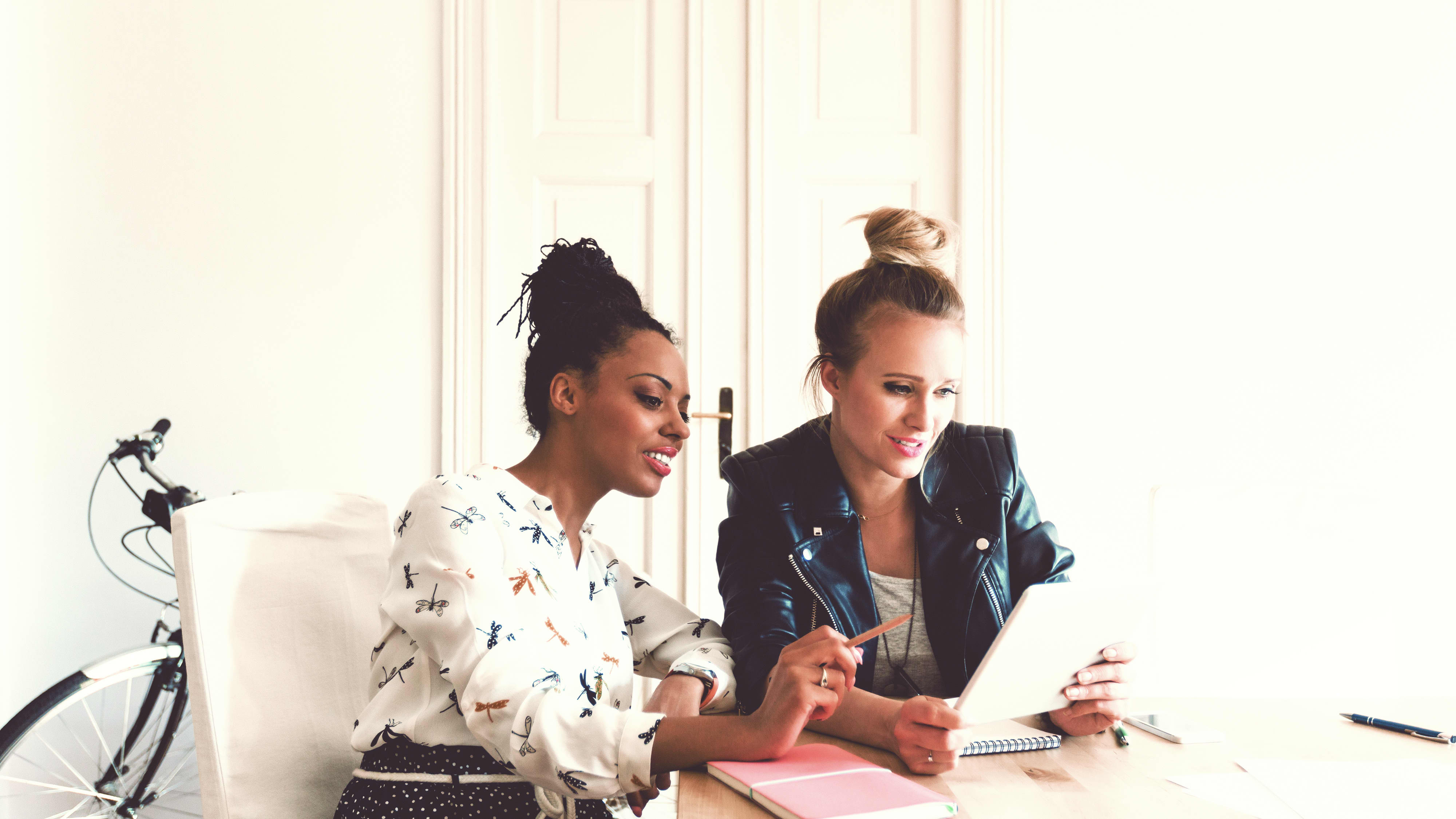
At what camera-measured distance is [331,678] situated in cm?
114

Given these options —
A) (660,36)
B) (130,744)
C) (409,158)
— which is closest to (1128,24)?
(660,36)

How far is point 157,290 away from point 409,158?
749mm

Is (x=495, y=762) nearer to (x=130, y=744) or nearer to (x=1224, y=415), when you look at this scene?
(x=130, y=744)

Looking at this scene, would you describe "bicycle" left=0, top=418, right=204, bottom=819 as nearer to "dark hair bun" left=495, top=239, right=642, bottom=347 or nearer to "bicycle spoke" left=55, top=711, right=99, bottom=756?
"bicycle spoke" left=55, top=711, right=99, bottom=756

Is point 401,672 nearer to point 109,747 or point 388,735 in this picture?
point 388,735

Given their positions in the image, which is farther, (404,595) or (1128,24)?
(1128,24)

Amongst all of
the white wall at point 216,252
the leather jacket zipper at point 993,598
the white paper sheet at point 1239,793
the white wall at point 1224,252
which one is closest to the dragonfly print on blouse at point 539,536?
the leather jacket zipper at point 993,598

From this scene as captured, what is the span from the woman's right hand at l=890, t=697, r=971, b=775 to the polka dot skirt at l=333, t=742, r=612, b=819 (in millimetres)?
370

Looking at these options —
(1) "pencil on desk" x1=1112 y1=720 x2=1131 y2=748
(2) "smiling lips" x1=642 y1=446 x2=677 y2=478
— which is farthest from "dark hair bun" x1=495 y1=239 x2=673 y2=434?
(1) "pencil on desk" x1=1112 y1=720 x2=1131 y2=748

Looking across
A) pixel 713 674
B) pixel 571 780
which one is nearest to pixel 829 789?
pixel 571 780

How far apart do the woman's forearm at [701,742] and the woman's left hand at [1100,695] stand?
37cm

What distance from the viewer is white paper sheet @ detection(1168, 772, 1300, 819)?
81cm

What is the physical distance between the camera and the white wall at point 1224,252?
96.8 inches

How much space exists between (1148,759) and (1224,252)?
191 centimetres
